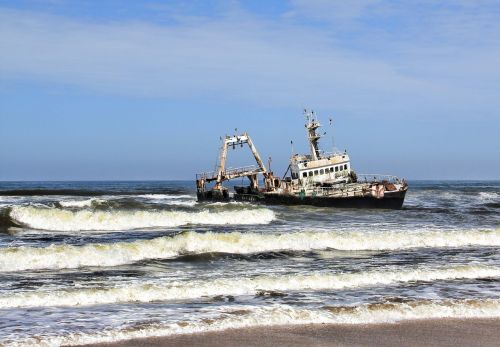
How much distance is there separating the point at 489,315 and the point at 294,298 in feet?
11.8

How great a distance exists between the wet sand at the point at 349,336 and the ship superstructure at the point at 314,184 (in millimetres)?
31049

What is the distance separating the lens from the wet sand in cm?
927

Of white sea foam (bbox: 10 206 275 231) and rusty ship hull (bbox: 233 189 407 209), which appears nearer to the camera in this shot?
white sea foam (bbox: 10 206 275 231)

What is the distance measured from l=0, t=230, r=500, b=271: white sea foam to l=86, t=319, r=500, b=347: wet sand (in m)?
8.38

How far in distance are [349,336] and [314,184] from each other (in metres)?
34.7

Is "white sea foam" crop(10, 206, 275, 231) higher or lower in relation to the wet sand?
higher

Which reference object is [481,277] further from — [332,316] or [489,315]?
[332,316]

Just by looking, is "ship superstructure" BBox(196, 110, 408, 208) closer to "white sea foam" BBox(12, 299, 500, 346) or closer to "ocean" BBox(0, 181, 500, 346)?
"ocean" BBox(0, 181, 500, 346)

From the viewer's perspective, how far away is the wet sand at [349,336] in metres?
9.27

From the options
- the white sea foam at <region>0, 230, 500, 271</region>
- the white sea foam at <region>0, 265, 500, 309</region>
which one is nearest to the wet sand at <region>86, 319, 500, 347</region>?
the white sea foam at <region>0, 265, 500, 309</region>

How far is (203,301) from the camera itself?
12.1 metres

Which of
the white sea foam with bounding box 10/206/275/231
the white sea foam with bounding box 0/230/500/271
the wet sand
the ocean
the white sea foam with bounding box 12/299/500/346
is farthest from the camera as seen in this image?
the white sea foam with bounding box 10/206/275/231

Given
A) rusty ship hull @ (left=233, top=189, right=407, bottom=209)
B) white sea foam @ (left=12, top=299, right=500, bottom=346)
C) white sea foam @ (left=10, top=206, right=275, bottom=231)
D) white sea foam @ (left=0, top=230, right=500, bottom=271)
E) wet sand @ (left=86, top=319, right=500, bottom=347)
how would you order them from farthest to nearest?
rusty ship hull @ (left=233, top=189, right=407, bottom=209) < white sea foam @ (left=10, top=206, right=275, bottom=231) < white sea foam @ (left=0, top=230, right=500, bottom=271) < white sea foam @ (left=12, top=299, right=500, bottom=346) < wet sand @ (left=86, top=319, right=500, bottom=347)

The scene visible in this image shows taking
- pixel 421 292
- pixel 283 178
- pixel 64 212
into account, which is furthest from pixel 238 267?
pixel 283 178
